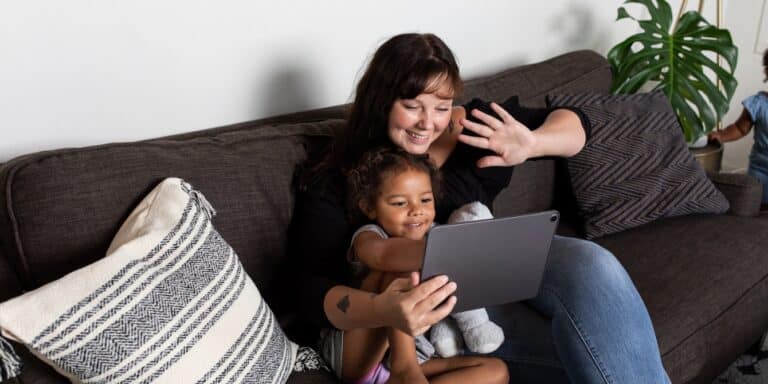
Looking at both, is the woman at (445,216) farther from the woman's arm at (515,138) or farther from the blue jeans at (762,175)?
the blue jeans at (762,175)

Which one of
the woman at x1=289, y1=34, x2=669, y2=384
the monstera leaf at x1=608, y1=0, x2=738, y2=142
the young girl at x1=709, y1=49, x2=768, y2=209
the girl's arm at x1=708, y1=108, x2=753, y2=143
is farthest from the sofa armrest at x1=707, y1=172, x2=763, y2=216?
the woman at x1=289, y1=34, x2=669, y2=384

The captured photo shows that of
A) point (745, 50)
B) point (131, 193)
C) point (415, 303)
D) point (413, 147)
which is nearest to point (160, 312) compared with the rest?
point (131, 193)

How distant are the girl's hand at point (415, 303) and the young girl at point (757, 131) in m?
1.93

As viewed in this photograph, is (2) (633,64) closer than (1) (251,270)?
No

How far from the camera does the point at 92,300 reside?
0.99 meters

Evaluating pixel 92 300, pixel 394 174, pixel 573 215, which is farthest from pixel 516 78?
pixel 92 300

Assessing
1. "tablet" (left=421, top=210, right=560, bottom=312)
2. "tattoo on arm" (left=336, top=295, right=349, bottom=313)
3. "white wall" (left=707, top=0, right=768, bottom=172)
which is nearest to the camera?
"tablet" (left=421, top=210, right=560, bottom=312)

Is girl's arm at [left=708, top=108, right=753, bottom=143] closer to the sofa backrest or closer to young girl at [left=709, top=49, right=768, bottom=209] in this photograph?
young girl at [left=709, top=49, right=768, bottom=209]

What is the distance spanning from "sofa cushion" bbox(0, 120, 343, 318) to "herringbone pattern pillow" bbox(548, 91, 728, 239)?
34.5 inches

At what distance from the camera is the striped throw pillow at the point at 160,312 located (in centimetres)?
96

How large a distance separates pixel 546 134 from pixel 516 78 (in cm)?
51

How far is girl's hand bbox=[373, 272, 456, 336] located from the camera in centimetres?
105

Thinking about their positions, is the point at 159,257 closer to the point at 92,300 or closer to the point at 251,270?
the point at 92,300

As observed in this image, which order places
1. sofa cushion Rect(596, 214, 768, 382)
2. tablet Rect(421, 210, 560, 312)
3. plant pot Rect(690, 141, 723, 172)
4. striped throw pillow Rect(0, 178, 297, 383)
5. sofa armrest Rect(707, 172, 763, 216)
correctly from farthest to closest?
plant pot Rect(690, 141, 723, 172), sofa armrest Rect(707, 172, 763, 216), sofa cushion Rect(596, 214, 768, 382), tablet Rect(421, 210, 560, 312), striped throw pillow Rect(0, 178, 297, 383)
